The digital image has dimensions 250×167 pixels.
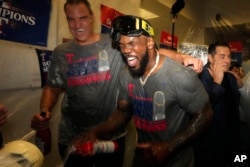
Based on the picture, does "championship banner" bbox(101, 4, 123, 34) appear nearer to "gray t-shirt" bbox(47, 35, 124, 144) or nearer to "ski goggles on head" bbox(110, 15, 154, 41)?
"gray t-shirt" bbox(47, 35, 124, 144)

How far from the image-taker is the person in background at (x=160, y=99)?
1.20m

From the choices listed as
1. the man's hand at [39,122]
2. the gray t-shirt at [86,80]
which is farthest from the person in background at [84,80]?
the man's hand at [39,122]

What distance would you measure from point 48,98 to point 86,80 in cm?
27

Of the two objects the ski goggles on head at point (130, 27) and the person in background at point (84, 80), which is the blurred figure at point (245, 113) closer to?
the person in background at point (84, 80)

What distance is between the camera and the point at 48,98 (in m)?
1.66

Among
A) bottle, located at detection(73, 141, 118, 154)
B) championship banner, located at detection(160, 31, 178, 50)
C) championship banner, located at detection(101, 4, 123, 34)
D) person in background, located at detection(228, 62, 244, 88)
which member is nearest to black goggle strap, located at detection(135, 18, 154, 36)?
bottle, located at detection(73, 141, 118, 154)

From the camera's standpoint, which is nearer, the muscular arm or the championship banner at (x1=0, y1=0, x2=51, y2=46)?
the muscular arm

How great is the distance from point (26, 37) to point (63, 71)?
38 cm

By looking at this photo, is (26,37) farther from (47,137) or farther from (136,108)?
(136,108)

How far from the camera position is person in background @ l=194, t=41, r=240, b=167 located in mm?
1726

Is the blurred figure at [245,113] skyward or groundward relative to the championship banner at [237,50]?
groundward

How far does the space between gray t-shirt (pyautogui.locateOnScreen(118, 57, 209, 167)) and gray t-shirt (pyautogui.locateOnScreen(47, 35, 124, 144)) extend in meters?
0.27

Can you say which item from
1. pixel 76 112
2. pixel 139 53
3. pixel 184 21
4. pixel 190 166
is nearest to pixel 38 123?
pixel 76 112

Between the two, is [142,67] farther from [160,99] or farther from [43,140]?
[43,140]
